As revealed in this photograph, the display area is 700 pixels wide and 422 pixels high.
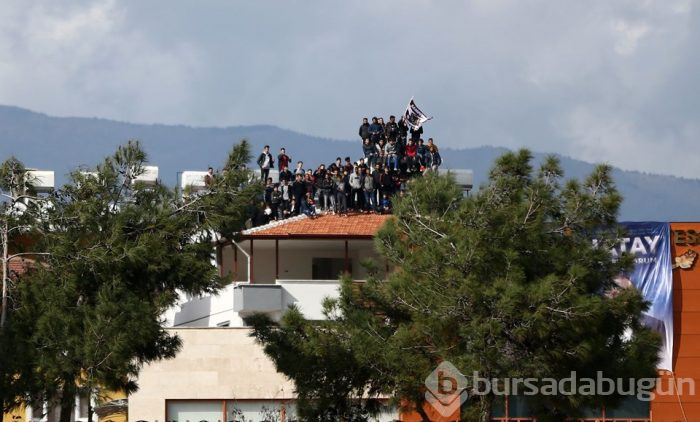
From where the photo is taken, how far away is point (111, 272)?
27.2 m

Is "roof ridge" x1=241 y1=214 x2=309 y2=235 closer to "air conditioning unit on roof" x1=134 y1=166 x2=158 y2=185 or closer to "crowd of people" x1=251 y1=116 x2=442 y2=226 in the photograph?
"crowd of people" x1=251 y1=116 x2=442 y2=226

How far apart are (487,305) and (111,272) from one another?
716cm

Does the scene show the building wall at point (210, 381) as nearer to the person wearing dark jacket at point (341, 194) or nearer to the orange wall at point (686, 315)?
the person wearing dark jacket at point (341, 194)

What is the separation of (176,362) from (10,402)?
1587 centimetres

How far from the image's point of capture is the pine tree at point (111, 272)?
86.9 feet

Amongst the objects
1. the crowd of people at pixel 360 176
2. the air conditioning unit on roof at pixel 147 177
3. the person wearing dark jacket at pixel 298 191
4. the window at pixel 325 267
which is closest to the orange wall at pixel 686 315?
the crowd of people at pixel 360 176

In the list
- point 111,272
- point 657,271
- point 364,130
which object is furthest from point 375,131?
point 111,272

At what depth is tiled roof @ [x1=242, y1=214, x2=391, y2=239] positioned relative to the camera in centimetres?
5028

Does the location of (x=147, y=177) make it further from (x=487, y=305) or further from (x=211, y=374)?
(x=487, y=305)

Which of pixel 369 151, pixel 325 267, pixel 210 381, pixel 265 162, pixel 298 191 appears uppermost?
pixel 369 151

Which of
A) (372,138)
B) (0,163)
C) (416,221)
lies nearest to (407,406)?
(416,221)

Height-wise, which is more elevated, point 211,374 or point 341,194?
point 341,194

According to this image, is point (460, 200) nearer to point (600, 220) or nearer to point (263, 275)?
point (600, 220)

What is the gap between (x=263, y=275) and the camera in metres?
55.1
